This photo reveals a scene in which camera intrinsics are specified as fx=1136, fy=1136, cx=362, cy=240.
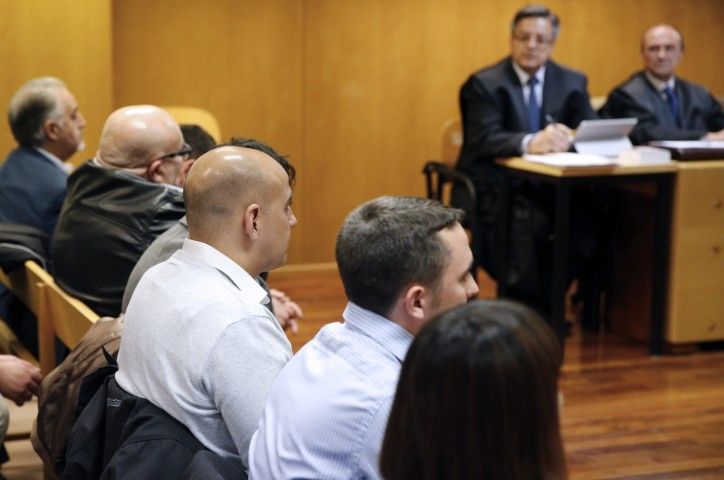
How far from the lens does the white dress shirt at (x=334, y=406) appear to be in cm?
157

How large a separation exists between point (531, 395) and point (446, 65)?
5.78 m

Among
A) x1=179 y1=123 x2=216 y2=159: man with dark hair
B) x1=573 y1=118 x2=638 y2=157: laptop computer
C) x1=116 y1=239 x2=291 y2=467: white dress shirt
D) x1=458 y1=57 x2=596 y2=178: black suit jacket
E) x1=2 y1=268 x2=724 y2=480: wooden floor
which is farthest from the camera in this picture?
x1=458 y1=57 x2=596 y2=178: black suit jacket

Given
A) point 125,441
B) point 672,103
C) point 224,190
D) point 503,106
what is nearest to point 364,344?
point 125,441

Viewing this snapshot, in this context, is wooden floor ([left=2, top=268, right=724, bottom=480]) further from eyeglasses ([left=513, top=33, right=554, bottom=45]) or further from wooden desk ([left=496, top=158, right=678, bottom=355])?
eyeglasses ([left=513, top=33, right=554, bottom=45])

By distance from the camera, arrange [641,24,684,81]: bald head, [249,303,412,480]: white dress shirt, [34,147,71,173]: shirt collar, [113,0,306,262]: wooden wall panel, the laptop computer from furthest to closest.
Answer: [113,0,306,262]: wooden wall panel, [641,24,684,81]: bald head, the laptop computer, [34,147,71,173]: shirt collar, [249,303,412,480]: white dress shirt

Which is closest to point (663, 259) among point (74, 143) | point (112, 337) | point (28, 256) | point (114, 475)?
point (74, 143)

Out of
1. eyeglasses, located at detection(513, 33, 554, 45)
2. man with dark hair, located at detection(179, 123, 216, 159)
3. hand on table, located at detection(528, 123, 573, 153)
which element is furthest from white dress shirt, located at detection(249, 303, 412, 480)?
eyeglasses, located at detection(513, 33, 554, 45)

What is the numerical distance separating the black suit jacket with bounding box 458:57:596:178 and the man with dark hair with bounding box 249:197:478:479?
3.51m

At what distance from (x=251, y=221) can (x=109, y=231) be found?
102cm

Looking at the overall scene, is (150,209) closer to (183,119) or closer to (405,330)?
(405,330)

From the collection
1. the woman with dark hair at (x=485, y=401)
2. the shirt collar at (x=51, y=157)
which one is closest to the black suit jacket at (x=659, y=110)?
the shirt collar at (x=51, y=157)

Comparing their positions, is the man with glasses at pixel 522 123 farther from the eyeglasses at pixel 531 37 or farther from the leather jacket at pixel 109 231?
the leather jacket at pixel 109 231

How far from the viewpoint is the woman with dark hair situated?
3.94 ft

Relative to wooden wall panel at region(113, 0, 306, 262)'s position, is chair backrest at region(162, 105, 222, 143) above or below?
below
